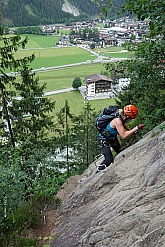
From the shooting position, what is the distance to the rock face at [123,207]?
4.45m

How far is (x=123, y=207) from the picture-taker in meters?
5.41

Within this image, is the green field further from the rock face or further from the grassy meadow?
the rock face

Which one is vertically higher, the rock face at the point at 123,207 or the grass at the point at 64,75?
the rock face at the point at 123,207

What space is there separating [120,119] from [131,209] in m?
2.29

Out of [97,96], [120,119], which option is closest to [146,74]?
[120,119]

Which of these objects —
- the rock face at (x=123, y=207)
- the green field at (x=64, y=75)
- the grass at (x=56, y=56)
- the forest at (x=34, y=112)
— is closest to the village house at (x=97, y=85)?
the green field at (x=64, y=75)

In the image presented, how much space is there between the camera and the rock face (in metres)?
4.45

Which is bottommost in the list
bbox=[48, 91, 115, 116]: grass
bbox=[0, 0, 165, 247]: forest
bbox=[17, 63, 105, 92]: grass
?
bbox=[48, 91, 115, 116]: grass

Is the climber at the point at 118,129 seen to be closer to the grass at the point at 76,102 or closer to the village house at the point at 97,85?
the grass at the point at 76,102

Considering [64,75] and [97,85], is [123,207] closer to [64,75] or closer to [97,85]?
[97,85]

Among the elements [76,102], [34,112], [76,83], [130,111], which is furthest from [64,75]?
[130,111]

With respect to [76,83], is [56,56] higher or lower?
higher

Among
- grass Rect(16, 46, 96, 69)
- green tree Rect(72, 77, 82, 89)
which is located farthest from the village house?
grass Rect(16, 46, 96, 69)

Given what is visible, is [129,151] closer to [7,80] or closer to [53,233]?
[53,233]
